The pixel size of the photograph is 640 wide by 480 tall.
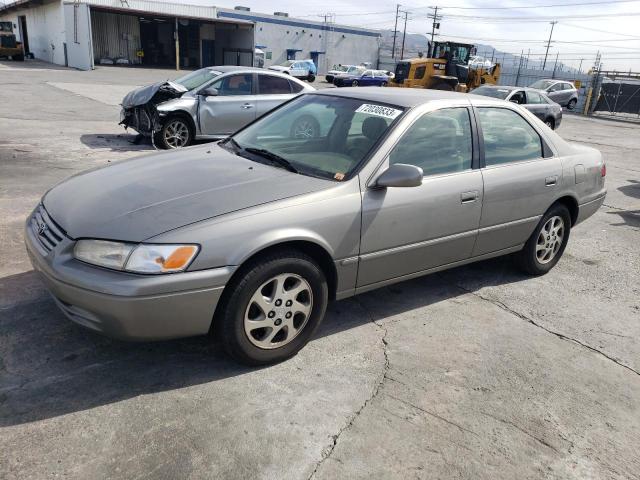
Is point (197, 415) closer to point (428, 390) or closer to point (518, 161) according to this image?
point (428, 390)

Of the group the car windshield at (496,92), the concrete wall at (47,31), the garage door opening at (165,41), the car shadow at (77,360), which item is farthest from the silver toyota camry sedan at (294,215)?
the garage door opening at (165,41)

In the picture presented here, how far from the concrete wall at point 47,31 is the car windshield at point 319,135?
37239mm

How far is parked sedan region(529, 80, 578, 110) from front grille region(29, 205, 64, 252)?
29305 mm

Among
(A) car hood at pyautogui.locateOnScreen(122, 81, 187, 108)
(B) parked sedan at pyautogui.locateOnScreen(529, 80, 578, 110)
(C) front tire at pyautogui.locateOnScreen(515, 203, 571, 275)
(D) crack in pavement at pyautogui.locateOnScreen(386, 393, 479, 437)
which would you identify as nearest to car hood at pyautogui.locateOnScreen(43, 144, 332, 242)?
(D) crack in pavement at pyautogui.locateOnScreen(386, 393, 479, 437)

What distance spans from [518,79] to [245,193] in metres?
43.5

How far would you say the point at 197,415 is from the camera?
8.75 ft

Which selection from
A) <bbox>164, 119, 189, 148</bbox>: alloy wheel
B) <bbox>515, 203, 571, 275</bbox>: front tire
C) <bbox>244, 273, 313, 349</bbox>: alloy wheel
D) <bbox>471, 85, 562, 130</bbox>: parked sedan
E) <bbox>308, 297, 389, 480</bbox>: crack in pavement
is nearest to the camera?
<bbox>308, 297, 389, 480</bbox>: crack in pavement

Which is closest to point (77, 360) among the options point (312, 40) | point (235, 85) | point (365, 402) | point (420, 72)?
point (365, 402)

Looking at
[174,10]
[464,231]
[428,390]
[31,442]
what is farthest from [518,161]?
[174,10]

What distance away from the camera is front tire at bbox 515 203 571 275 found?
455cm

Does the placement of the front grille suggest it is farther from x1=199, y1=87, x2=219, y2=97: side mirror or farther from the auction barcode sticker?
x1=199, y1=87, x2=219, y2=97: side mirror

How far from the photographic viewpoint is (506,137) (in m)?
4.23

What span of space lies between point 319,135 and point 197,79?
6.94 metres

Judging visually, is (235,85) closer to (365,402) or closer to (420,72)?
(365,402)
